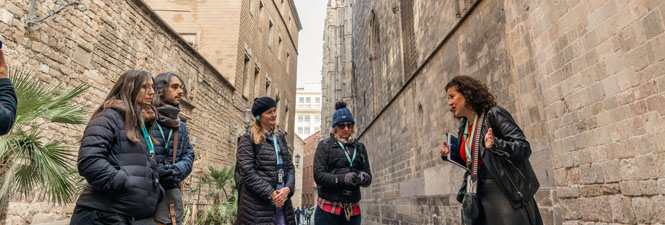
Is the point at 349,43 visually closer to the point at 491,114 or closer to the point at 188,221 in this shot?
the point at 188,221

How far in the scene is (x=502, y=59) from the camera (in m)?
5.39

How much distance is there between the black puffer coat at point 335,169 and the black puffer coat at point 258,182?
50 cm

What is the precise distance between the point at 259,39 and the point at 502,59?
44.6 feet

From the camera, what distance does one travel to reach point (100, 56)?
6.46 m

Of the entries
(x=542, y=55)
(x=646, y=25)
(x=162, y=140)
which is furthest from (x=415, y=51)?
(x=162, y=140)

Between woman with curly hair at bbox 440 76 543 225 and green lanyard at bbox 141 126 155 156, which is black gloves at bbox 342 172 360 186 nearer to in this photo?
woman with curly hair at bbox 440 76 543 225

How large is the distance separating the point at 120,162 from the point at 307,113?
72926 millimetres

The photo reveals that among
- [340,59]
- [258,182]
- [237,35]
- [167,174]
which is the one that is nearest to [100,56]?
[258,182]

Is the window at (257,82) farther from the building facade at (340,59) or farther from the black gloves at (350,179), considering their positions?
the black gloves at (350,179)

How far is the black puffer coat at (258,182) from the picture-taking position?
9.70 feet

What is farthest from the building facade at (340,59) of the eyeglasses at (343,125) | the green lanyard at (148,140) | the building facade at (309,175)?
the green lanyard at (148,140)

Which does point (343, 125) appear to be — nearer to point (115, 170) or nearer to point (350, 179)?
point (350, 179)

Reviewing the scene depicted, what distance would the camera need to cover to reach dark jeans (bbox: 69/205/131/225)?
6.15 feet

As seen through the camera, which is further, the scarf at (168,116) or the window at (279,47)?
the window at (279,47)
